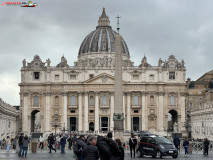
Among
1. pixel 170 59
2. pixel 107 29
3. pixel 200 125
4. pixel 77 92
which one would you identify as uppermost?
pixel 107 29

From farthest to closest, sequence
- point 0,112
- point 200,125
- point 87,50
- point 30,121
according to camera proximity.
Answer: point 87,50, point 30,121, point 200,125, point 0,112

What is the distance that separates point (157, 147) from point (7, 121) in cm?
5714

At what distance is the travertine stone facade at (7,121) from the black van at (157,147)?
1731 inches

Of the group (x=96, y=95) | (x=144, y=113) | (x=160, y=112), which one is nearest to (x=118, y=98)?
(x=96, y=95)

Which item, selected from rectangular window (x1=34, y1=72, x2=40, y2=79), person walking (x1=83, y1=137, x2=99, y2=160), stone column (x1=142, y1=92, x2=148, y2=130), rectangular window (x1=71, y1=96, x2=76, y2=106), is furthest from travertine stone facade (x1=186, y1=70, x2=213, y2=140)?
person walking (x1=83, y1=137, x2=99, y2=160)

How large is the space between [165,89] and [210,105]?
68.8 ft

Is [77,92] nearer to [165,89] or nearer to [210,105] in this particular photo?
[165,89]

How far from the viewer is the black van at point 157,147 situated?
95.9ft

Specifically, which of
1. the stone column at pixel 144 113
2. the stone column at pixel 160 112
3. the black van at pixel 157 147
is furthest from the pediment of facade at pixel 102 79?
the black van at pixel 157 147

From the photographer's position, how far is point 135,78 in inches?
3777

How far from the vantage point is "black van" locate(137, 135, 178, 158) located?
2925 cm

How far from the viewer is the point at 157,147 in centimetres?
2956

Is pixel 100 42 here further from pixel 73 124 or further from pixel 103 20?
pixel 73 124

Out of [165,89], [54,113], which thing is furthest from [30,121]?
[165,89]
